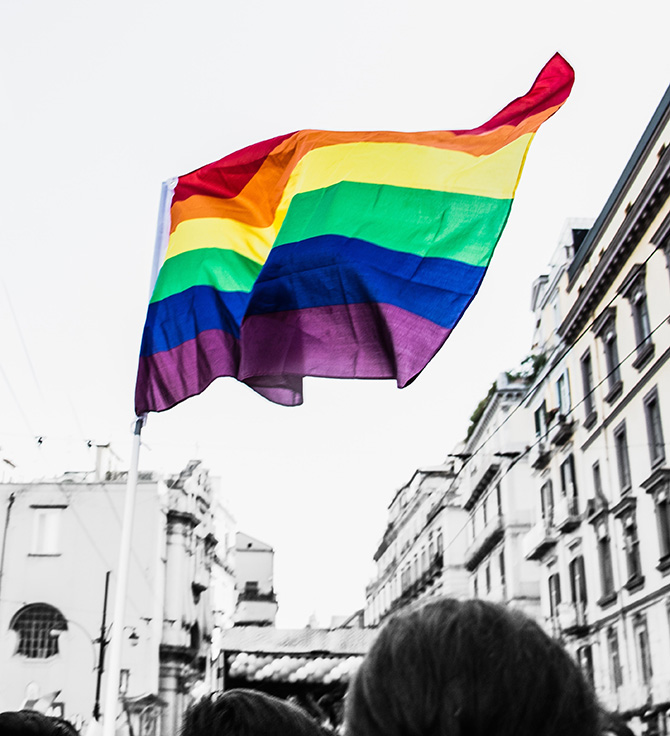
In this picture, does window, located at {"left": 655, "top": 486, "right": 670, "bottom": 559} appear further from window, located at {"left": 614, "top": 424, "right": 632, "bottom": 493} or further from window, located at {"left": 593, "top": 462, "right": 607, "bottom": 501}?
window, located at {"left": 593, "top": 462, "right": 607, "bottom": 501}

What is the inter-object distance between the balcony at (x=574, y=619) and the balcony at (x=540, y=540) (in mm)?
3034

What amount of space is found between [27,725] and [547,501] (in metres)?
34.0

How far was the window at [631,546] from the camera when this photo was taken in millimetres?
25953

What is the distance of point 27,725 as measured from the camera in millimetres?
2809

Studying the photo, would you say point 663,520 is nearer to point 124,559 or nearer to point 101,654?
point 124,559

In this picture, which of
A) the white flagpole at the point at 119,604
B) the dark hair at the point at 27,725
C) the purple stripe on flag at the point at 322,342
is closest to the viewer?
the dark hair at the point at 27,725

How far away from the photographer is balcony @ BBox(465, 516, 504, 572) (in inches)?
1734

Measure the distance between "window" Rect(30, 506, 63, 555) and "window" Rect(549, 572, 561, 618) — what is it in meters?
19.9

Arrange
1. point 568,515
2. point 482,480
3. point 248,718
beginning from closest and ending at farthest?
1. point 248,718
2. point 568,515
3. point 482,480

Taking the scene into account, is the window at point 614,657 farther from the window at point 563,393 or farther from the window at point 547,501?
the window at point 563,393

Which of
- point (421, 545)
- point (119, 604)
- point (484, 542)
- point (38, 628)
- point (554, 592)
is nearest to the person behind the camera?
point (119, 604)

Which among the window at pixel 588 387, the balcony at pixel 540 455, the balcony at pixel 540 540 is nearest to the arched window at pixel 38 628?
the balcony at pixel 540 540

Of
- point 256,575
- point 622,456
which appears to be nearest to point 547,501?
point 622,456

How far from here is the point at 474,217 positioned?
648 cm
